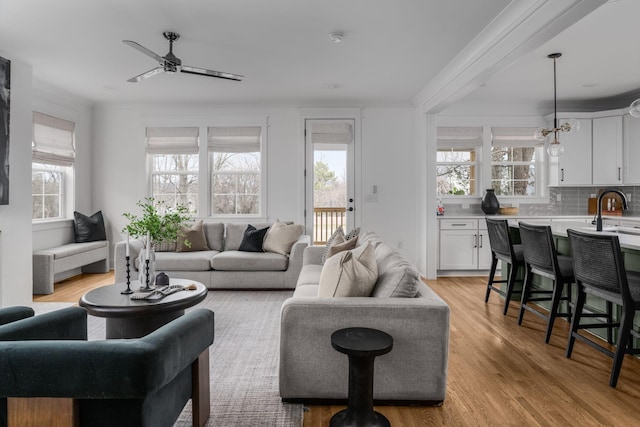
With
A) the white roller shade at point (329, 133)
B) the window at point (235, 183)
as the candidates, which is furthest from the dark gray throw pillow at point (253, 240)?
the white roller shade at point (329, 133)

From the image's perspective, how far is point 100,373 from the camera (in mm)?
1260

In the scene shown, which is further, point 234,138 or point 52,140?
point 234,138

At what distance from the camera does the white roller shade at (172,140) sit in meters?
6.12

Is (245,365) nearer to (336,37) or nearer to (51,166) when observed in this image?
(336,37)

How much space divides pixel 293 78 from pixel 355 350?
3832 mm

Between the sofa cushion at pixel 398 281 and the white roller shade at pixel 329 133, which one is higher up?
the white roller shade at pixel 329 133

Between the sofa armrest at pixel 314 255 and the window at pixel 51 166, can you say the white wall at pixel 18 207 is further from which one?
the sofa armrest at pixel 314 255

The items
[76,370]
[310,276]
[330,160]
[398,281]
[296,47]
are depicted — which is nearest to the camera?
[76,370]

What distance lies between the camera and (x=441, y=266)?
5.80 meters

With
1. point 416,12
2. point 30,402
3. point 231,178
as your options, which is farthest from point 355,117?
point 30,402

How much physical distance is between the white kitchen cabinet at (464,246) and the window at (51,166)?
5431mm

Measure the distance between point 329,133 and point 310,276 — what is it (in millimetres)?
3086

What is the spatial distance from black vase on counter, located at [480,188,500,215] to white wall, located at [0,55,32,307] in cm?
580

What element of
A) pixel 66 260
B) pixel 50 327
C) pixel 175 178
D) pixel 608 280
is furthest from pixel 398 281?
pixel 175 178
